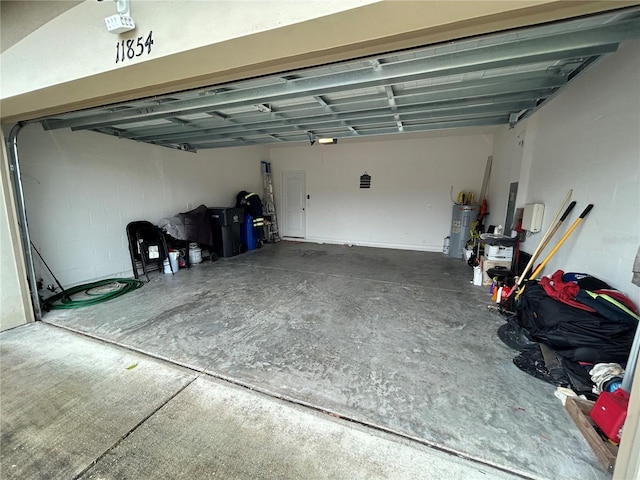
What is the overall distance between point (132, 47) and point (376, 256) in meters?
5.28

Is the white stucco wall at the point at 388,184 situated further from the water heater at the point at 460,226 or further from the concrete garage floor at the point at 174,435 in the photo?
the concrete garage floor at the point at 174,435

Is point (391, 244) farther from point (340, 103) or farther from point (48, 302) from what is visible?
point (48, 302)

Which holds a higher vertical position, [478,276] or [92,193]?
[92,193]

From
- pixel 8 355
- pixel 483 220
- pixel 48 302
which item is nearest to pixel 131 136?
pixel 48 302

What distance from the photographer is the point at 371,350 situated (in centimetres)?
233

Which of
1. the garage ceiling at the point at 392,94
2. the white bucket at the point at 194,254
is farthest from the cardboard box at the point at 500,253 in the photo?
the white bucket at the point at 194,254

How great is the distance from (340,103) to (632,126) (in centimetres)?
247

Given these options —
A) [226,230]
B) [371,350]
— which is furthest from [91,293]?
[371,350]

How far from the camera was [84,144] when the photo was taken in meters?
3.68

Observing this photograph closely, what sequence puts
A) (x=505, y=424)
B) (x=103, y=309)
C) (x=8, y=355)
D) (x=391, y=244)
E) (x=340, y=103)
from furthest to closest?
(x=391, y=244), (x=103, y=309), (x=340, y=103), (x=8, y=355), (x=505, y=424)

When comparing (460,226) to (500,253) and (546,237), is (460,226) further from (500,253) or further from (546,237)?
(546,237)

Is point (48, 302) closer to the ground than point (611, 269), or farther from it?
closer to the ground

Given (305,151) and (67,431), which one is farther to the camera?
(305,151)

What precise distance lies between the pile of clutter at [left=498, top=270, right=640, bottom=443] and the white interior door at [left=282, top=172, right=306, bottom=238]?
237 inches
